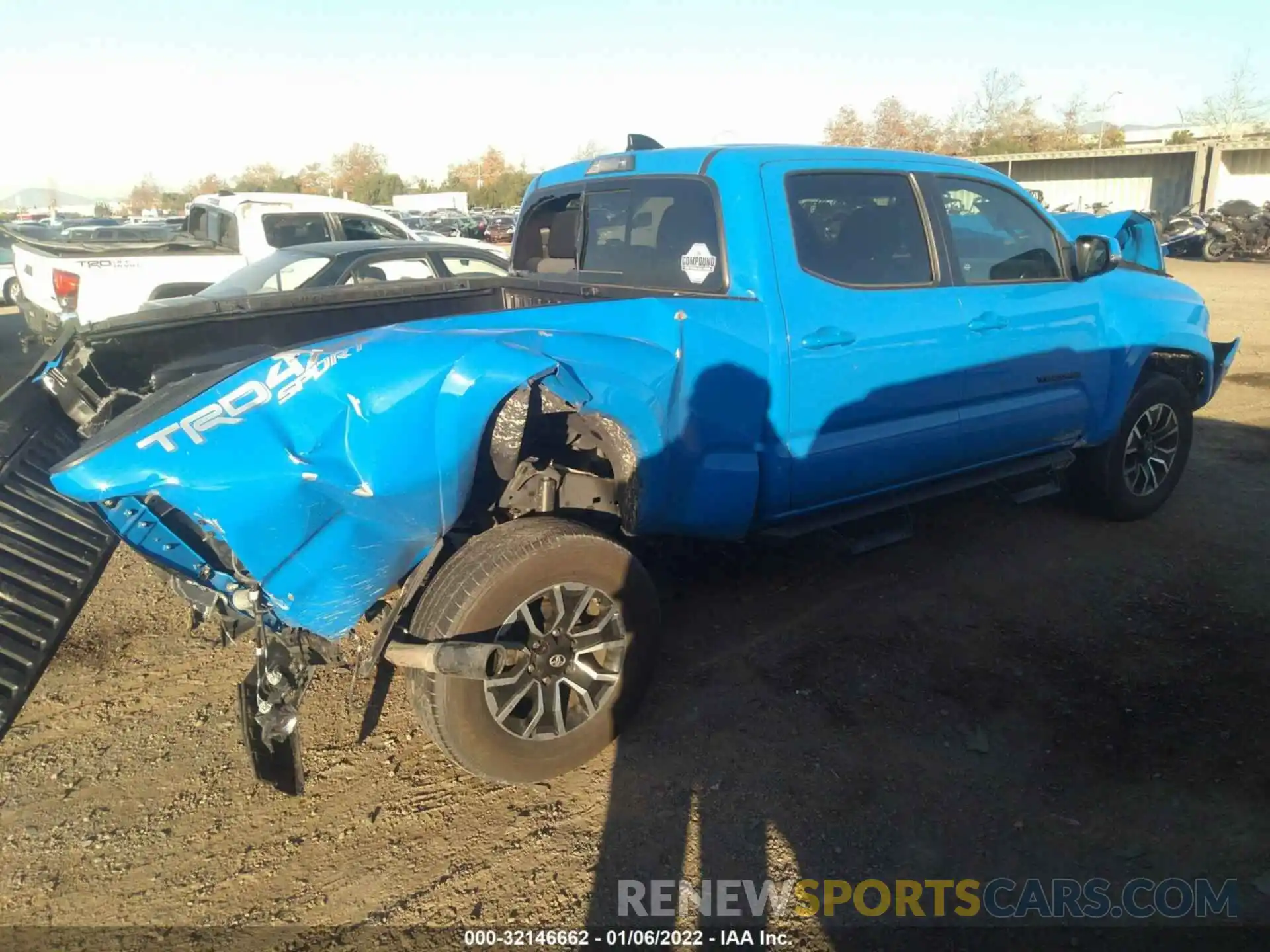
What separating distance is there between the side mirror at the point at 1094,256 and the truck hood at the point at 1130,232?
1302 mm

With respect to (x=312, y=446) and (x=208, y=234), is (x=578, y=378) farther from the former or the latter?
(x=208, y=234)

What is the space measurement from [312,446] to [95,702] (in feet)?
6.96

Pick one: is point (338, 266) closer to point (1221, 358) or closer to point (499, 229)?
point (1221, 358)

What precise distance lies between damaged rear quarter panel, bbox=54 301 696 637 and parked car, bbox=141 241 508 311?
420 cm

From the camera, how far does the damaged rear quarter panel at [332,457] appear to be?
7.57 ft

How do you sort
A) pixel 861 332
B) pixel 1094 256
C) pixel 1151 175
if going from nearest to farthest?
pixel 861 332, pixel 1094 256, pixel 1151 175

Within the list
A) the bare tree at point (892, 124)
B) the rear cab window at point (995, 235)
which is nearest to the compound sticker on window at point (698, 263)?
the rear cab window at point (995, 235)

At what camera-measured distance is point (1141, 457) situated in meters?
5.24

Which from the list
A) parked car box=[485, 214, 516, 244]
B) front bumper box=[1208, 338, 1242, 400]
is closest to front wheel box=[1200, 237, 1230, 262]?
parked car box=[485, 214, 516, 244]

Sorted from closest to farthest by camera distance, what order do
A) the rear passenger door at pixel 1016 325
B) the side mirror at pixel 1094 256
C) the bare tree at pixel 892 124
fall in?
1. the rear passenger door at pixel 1016 325
2. the side mirror at pixel 1094 256
3. the bare tree at pixel 892 124

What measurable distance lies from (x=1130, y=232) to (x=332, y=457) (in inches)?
222

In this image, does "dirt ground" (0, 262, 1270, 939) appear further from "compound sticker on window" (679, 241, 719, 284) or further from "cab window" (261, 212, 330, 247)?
"cab window" (261, 212, 330, 247)

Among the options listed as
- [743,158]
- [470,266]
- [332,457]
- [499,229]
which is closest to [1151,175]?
[499,229]

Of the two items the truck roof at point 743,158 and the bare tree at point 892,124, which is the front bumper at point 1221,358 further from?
the bare tree at point 892,124
